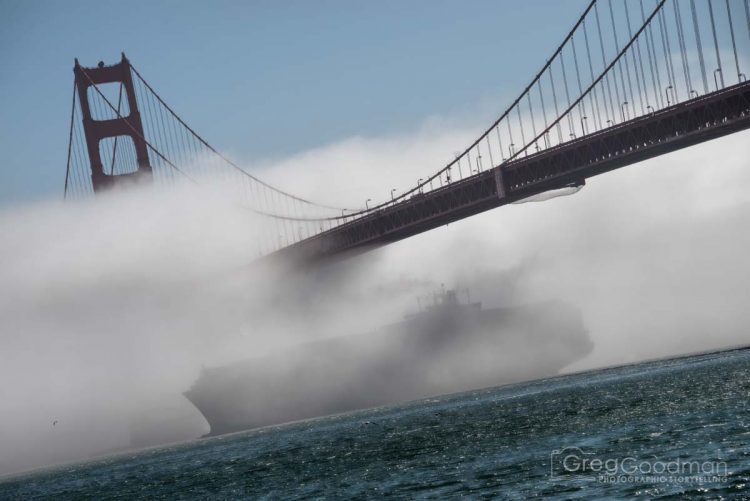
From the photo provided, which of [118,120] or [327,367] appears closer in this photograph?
[118,120]

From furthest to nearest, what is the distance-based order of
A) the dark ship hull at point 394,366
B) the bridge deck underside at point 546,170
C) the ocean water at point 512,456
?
the dark ship hull at point 394,366 < the bridge deck underside at point 546,170 < the ocean water at point 512,456

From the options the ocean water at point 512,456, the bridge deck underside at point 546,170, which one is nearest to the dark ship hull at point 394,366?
the bridge deck underside at point 546,170

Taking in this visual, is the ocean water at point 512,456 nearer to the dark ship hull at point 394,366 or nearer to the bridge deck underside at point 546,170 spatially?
the bridge deck underside at point 546,170

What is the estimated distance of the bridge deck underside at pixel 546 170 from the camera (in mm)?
58844

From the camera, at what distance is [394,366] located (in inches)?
5037

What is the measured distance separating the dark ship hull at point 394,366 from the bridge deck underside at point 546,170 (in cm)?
3218

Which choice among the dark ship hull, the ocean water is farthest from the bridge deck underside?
the dark ship hull

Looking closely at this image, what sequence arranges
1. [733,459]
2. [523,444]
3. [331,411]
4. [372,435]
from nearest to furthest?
[733,459] → [523,444] → [372,435] → [331,411]

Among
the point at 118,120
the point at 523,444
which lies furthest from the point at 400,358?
the point at 523,444

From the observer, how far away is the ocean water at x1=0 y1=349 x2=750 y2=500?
28828 millimetres

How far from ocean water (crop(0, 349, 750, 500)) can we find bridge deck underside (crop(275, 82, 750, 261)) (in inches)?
472

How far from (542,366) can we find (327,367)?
33.5 metres

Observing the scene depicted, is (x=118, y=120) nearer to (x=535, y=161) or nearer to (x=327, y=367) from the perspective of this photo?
(x=327, y=367)

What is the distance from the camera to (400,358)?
12862cm
